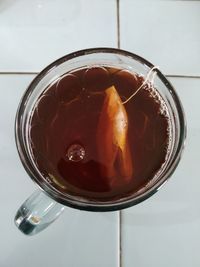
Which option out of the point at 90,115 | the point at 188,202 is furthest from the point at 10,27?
the point at 188,202

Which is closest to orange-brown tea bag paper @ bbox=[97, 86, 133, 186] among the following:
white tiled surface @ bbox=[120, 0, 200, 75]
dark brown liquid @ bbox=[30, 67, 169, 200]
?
dark brown liquid @ bbox=[30, 67, 169, 200]

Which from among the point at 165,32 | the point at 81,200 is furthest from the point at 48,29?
the point at 81,200

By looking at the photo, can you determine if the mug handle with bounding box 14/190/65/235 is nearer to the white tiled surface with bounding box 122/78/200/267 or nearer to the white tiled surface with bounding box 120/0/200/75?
the white tiled surface with bounding box 122/78/200/267

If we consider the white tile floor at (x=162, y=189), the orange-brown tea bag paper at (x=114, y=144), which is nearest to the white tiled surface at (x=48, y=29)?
the white tile floor at (x=162, y=189)

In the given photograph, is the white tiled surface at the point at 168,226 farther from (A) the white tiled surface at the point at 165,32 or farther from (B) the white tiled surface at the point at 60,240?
(A) the white tiled surface at the point at 165,32

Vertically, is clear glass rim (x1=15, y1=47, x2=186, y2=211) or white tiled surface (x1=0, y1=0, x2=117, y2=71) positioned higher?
white tiled surface (x1=0, y1=0, x2=117, y2=71)

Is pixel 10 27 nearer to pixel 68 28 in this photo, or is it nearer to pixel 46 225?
pixel 68 28
